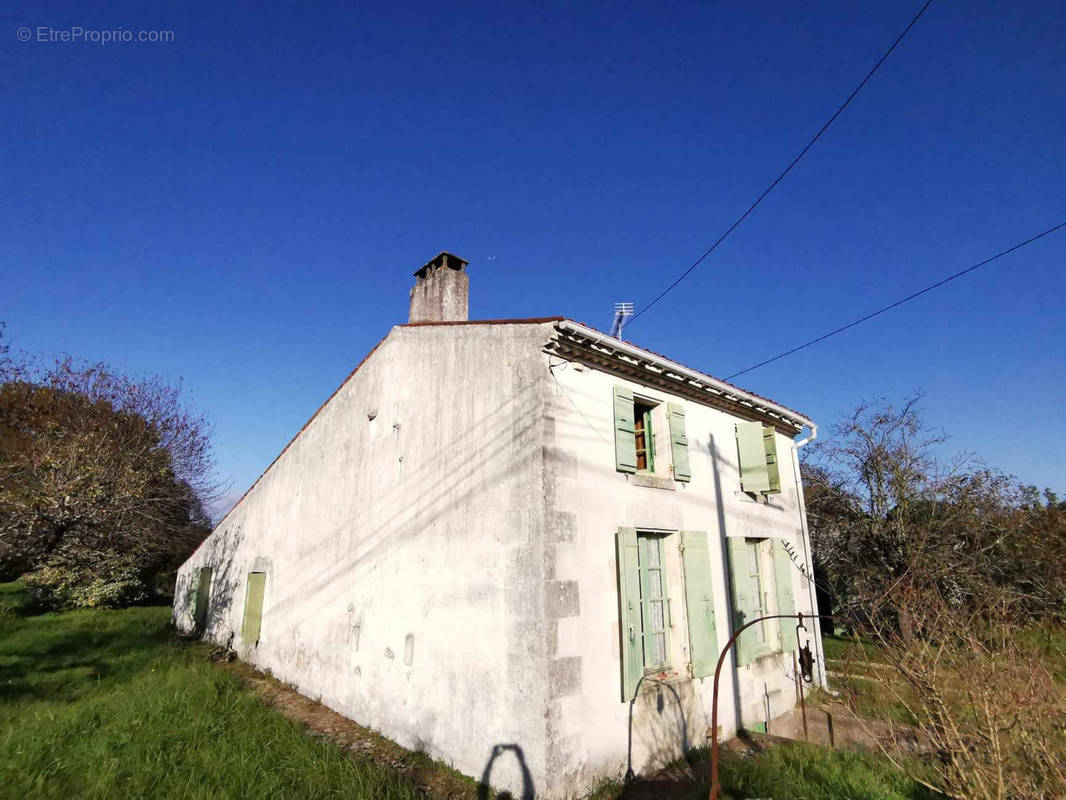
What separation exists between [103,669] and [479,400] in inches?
387

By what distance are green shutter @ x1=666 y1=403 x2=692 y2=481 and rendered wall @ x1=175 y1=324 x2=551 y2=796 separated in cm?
258

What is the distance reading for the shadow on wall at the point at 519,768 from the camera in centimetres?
515

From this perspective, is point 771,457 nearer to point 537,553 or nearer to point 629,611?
point 629,611

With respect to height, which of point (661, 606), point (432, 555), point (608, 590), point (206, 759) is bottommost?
point (206, 759)

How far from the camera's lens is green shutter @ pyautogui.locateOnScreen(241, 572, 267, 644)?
36.8 feet

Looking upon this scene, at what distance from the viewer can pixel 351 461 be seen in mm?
9078

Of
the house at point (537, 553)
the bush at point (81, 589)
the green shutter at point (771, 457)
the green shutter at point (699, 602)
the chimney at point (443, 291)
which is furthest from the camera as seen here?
the bush at point (81, 589)

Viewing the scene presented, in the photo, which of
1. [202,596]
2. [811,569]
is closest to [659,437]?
[811,569]

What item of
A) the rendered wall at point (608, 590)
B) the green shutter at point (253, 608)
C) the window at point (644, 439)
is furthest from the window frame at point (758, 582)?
the green shutter at point (253, 608)

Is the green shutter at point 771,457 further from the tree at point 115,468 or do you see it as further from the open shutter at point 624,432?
the tree at point 115,468

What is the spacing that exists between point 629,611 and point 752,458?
438cm

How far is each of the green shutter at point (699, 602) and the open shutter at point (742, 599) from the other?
74 cm

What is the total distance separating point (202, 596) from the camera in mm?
14461

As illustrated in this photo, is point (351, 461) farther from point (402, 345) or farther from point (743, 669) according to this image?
point (743, 669)
